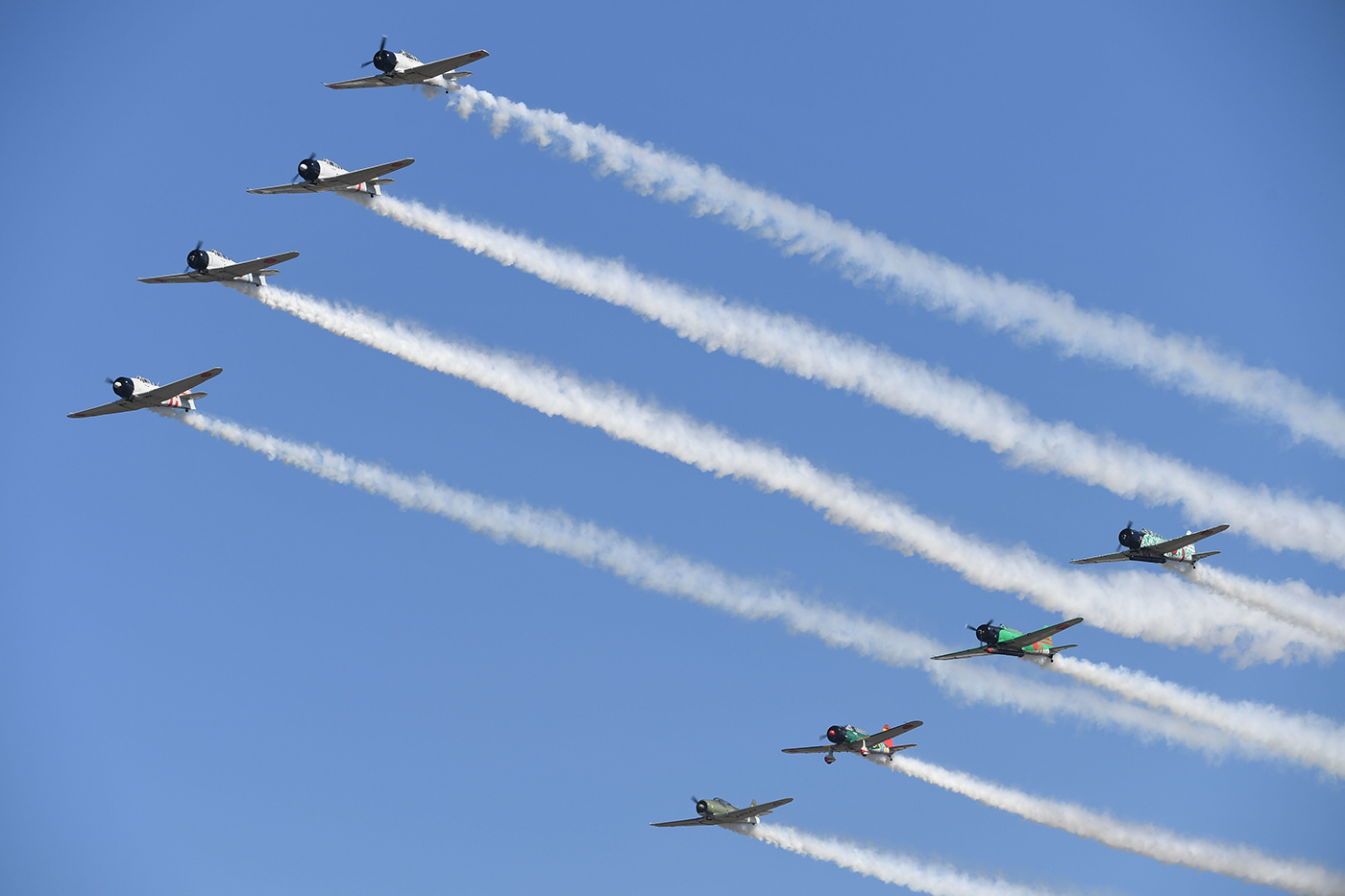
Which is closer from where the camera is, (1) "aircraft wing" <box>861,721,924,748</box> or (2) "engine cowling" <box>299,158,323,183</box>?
(2) "engine cowling" <box>299,158,323,183</box>

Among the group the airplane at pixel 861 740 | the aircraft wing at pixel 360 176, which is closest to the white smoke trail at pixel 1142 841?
the airplane at pixel 861 740

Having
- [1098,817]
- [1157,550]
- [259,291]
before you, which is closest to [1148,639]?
[1157,550]

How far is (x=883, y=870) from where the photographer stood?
281 ft

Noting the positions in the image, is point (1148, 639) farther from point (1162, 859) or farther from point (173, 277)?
point (173, 277)

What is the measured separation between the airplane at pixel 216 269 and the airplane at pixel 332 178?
12.8 ft

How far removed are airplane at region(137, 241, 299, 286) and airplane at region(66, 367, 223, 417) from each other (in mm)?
5074

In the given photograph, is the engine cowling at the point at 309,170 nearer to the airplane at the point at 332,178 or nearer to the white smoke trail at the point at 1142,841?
the airplane at the point at 332,178

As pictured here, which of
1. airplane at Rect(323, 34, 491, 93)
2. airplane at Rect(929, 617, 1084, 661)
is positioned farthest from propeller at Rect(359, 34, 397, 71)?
airplane at Rect(929, 617, 1084, 661)

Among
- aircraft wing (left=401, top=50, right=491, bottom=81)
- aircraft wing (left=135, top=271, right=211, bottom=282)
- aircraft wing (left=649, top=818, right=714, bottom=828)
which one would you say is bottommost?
aircraft wing (left=649, top=818, right=714, bottom=828)

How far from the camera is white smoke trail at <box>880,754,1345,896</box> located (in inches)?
3366

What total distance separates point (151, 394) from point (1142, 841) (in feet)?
194

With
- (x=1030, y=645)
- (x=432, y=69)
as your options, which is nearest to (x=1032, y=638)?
(x=1030, y=645)

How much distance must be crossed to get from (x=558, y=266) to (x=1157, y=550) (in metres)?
34.7

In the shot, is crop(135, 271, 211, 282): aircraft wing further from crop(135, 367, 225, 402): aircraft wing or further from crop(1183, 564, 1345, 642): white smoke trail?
crop(1183, 564, 1345, 642): white smoke trail
